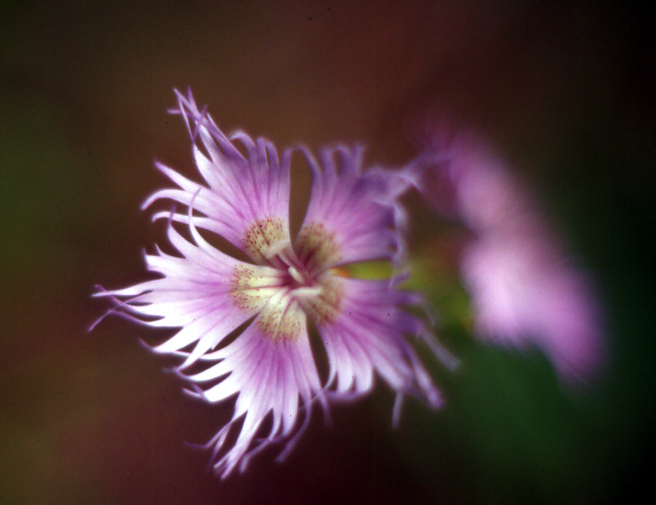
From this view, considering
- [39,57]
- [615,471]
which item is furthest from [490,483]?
[39,57]

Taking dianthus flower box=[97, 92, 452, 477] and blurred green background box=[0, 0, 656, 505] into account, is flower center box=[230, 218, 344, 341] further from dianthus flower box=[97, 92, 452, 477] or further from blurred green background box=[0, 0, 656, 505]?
blurred green background box=[0, 0, 656, 505]

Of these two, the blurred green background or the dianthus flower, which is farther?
the blurred green background

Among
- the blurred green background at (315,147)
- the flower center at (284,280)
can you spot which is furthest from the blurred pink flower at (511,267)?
the flower center at (284,280)

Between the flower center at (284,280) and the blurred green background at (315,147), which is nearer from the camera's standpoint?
the flower center at (284,280)

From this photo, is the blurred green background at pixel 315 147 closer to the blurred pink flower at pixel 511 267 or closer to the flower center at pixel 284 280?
the blurred pink flower at pixel 511 267

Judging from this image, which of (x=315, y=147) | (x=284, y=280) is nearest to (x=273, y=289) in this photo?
(x=284, y=280)

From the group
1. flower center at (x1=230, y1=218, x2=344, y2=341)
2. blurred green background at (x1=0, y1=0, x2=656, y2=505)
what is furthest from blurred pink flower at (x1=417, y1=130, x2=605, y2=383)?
flower center at (x1=230, y1=218, x2=344, y2=341)
